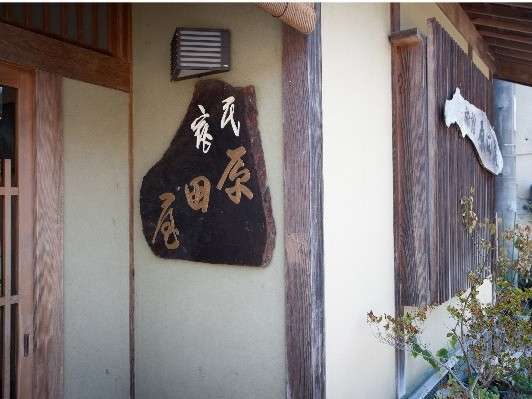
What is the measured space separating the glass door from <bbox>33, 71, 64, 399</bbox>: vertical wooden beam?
0.05 metres

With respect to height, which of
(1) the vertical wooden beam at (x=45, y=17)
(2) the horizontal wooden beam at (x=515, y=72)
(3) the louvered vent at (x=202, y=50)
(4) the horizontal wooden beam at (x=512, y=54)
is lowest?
(3) the louvered vent at (x=202, y=50)

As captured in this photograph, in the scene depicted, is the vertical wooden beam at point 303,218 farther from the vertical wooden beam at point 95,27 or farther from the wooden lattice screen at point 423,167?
the vertical wooden beam at point 95,27

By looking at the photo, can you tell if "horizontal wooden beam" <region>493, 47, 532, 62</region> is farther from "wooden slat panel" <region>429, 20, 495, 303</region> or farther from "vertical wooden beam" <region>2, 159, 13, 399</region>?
"vertical wooden beam" <region>2, 159, 13, 399</region>

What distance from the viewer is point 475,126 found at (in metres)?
5.07

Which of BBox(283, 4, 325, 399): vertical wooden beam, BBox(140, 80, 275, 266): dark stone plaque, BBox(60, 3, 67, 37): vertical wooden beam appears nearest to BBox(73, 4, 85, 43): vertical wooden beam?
BBox(60, 3, 67, 37): vertical wooden beam

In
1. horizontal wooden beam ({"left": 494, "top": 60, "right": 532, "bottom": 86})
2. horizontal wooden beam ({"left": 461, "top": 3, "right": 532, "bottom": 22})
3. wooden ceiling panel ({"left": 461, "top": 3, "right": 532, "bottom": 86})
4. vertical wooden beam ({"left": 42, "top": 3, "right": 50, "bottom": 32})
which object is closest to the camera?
vertical wooden beam ({"left": 42, "top": 3, "right": 50, "bottom": 32})

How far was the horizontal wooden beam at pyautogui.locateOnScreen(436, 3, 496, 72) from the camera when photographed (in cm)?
521

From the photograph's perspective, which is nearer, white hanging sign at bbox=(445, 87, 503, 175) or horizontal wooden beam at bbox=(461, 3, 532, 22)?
white hanging sign at bbox=(445, 87, 503, 175)

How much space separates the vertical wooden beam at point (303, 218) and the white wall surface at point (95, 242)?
1.44m

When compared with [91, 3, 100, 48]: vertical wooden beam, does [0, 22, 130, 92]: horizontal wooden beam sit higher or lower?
lower

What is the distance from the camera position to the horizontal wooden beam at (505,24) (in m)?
5.18

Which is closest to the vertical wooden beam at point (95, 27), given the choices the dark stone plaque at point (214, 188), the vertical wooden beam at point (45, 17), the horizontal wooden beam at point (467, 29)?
the vertical wooden beam at point (45, 17)

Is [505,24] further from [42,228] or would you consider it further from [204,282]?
[42,228]

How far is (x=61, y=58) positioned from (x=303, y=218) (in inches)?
78.7
